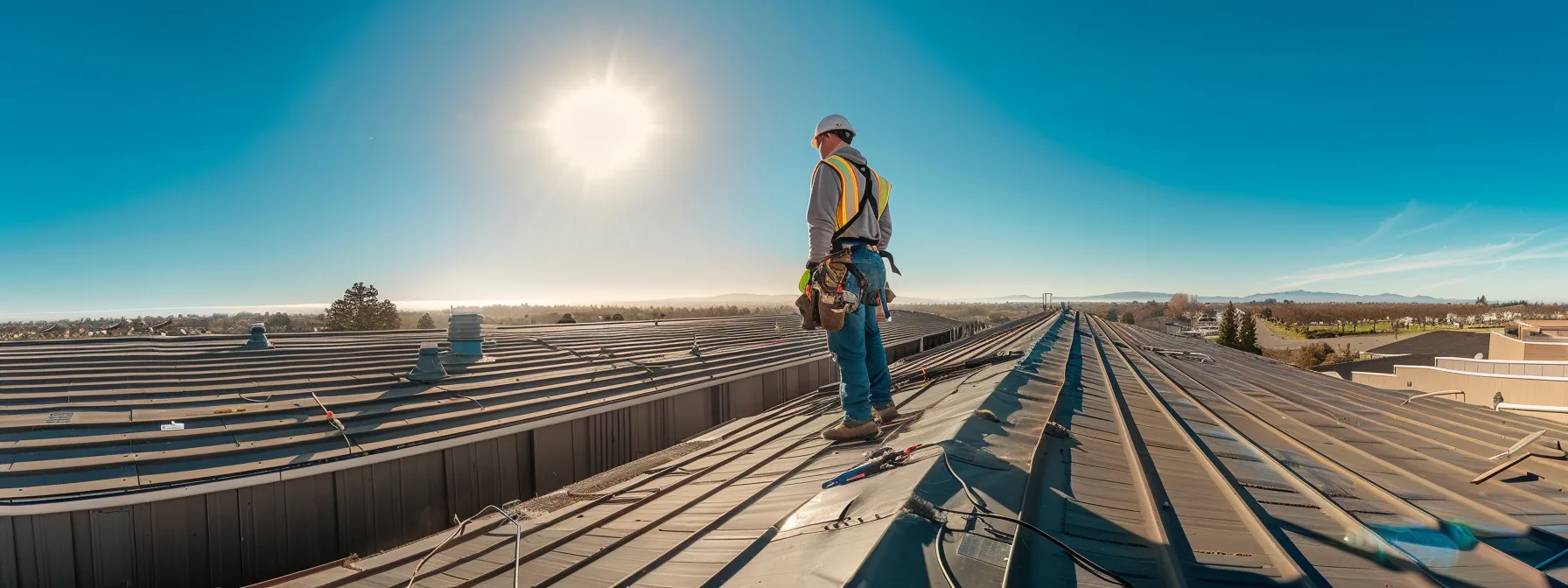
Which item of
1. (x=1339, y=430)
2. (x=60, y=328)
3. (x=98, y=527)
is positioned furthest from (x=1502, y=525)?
(x=60, y=328)

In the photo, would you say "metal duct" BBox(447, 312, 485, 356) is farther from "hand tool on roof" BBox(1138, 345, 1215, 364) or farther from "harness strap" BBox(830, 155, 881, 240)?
"hand tool on roof" BBox(1138, 345, 1215, 364)

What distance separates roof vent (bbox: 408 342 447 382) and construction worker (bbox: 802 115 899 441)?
716cm

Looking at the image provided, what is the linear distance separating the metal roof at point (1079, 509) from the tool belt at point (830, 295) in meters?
0.94

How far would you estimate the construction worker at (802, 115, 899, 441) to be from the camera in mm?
3967

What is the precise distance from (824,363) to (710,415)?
15.5ft

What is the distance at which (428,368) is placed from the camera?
877 centimetres

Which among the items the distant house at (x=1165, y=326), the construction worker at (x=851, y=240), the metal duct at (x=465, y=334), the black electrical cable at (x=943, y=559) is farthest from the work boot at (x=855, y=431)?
the distant house at (x=1165, y=326)

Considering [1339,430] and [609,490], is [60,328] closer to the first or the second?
[609,490]

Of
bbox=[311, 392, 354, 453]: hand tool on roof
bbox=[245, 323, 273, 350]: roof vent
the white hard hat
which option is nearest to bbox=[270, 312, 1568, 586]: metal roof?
the white hard hat

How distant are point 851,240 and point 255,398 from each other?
816 centimetres

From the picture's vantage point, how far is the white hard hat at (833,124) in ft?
14.3

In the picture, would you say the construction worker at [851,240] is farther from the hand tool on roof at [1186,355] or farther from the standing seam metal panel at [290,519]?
the hand tool on roof at [1186,355]

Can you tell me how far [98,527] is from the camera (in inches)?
195

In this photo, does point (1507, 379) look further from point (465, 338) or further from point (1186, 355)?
point (465, 338)
